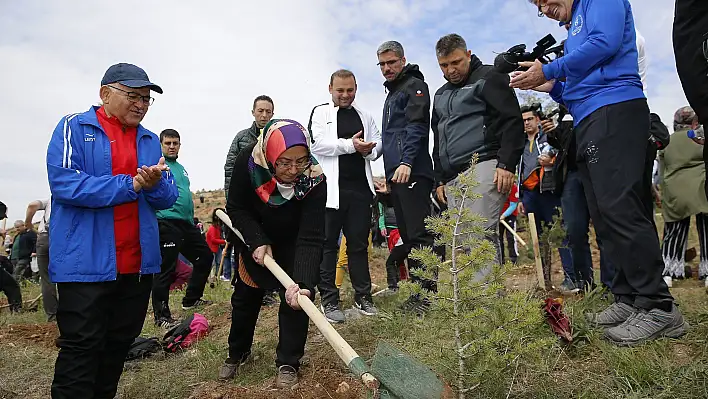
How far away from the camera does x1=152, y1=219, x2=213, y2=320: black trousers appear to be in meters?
4.93

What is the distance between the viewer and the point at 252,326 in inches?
133

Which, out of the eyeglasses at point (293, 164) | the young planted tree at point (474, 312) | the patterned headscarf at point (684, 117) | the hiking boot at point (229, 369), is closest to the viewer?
the young planted tree at point (474, 312)

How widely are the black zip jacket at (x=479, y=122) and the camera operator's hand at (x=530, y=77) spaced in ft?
1.42

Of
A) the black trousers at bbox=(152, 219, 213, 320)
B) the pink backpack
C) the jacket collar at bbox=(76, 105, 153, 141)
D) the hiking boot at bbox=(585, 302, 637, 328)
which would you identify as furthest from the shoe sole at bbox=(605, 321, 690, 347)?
the black trousers at bbox=(152, 219, 213, 320)

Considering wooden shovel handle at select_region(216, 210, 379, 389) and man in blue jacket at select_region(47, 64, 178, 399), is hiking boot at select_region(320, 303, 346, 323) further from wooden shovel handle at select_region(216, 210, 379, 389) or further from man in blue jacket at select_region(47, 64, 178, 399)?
man in blue jacket at select_region(47, 64, 178, 399)

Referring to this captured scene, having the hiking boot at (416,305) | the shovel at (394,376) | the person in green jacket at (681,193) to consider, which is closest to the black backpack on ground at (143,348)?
the hiking boot at (416,305)

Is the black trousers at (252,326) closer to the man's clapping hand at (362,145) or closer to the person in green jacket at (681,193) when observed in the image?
the man's clapping hand at (362,145)

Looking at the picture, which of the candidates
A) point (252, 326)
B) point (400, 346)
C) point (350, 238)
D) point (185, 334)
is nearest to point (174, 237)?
point (185, 334)

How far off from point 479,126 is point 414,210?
908 millimetres

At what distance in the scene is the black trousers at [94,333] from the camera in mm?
2461

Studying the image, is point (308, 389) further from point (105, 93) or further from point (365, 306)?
point (105, 93)

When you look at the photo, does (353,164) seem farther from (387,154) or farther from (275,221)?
(275,221)

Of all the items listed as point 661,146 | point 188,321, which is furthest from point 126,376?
point 661,146

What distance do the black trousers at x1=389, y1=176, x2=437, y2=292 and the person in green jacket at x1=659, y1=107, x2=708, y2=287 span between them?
9.39ft
